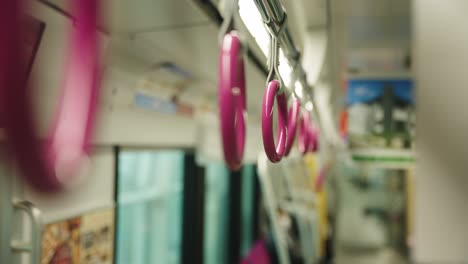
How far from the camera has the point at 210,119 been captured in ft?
9.11

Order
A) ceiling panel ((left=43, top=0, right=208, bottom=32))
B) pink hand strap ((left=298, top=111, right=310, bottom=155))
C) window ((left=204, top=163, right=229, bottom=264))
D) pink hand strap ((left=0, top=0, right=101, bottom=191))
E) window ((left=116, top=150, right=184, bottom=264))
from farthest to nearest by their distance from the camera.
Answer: window ((left=204, top=163, right=229, bottom=264)), window ((left=116, top=150, right=184, bottom=264)), pink hand strap ((left=298, top=111, right=310, bottom=155)), ceiling panel ((left=43, top=0, right=208, bottom=32)), pink hand strap ((left=0, top=0, right=101, bottom=191))

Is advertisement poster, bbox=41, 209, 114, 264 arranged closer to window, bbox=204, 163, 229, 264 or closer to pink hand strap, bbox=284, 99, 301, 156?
pink hand strap, bbox=284, 99, 301, 156

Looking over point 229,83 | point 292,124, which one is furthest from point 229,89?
point 292,124

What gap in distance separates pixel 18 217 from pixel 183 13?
2.46 feet

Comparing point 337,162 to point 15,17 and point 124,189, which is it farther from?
point 15,17

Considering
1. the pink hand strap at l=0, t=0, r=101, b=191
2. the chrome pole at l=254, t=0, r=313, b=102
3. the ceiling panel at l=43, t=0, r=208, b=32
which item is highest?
the ceiling panel at l=43, t=0, r=208, b=32

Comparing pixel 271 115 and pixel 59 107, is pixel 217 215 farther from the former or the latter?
pixel 59 107

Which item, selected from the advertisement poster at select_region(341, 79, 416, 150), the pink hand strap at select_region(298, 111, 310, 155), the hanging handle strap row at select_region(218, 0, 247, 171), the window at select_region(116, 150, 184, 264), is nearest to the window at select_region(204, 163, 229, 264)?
the window at select_region(116, 150, 184, 264)

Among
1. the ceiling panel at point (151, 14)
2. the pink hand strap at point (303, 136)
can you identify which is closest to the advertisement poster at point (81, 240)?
the ceiling panel at point (151, 14)

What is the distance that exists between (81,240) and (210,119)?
1.50 metres

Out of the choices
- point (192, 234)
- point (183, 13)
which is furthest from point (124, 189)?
point (183, 13)

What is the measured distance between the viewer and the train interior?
28cm

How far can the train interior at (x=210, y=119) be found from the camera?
28cm

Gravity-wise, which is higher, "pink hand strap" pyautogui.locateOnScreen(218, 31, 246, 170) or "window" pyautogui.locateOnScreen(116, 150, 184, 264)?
"pink hand strap" pyautogui.locateOnScreen(218, 31, 246, 170)
